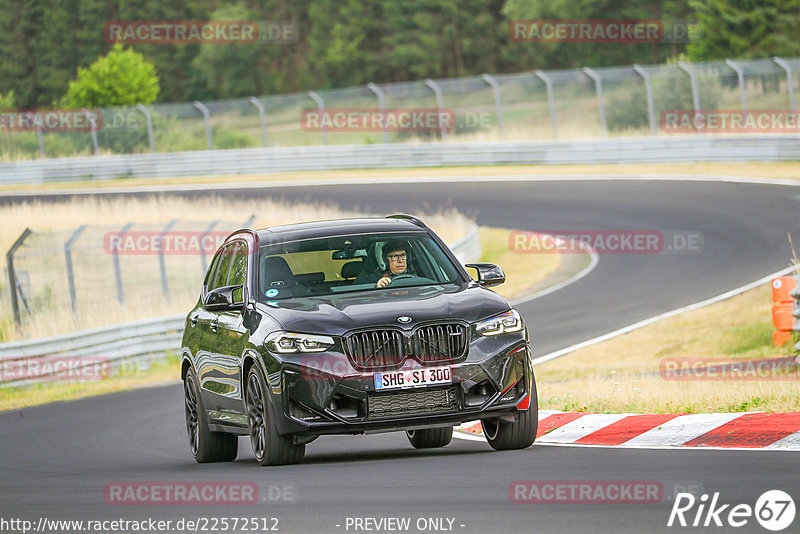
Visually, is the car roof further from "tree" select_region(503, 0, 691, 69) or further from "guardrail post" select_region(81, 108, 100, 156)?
"tree" select_region(503, 0, 691, 69)

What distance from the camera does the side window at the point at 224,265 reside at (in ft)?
36.1

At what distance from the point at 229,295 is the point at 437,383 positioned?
6.60ft

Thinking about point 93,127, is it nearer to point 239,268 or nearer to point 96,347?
point 96,347

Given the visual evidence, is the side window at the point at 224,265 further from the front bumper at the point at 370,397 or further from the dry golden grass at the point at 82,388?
the dry golden grass at the point at 82,388

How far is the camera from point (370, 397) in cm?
880

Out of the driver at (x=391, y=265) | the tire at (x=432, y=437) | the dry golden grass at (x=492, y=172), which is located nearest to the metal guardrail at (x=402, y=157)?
the dry golden grass at (x=492, y=172)

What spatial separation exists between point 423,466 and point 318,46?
95.8m

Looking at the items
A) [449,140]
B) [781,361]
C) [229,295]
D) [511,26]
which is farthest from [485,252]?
[511,26]

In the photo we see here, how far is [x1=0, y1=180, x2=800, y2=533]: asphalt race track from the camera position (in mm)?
6965

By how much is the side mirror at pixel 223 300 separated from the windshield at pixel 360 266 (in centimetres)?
24

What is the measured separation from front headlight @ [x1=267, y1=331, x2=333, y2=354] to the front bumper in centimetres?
7

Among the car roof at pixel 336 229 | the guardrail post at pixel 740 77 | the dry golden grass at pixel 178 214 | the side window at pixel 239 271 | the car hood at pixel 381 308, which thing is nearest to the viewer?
the car hood at pixel 381 308

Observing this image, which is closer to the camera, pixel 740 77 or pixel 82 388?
pixel 82 388

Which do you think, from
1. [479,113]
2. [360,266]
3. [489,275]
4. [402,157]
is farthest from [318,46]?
[489,275]
